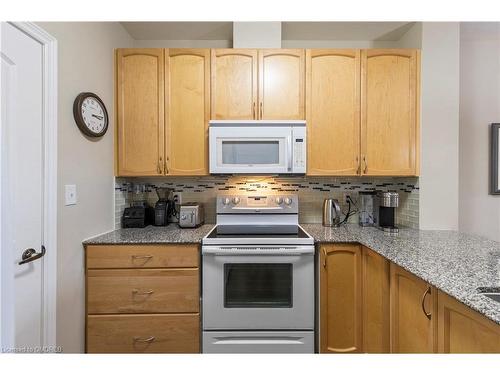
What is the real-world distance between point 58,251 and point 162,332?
0.80 metres

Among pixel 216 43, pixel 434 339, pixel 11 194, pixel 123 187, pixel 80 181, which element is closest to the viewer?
pixel 434 339

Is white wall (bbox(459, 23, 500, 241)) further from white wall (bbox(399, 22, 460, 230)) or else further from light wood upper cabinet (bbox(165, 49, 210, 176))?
light wood upper cabinet (bbox(165, 49, 210, 176))

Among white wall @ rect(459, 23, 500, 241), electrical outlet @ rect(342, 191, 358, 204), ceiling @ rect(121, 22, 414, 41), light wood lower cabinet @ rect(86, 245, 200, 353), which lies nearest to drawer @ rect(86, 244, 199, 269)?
light wood lower cabinet @ rect(86, 245, 200, 353)

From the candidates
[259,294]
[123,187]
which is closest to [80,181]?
[123,187]

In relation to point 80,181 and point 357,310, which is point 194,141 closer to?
point 80,181

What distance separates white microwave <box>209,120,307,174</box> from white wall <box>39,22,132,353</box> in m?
0.80

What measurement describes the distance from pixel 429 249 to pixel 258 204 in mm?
1225

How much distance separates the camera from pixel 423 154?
207cm

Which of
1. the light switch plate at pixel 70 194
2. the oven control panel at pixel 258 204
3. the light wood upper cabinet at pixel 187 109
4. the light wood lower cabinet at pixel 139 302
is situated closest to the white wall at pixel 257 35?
the light wood upper cabinet at pixel 187 109

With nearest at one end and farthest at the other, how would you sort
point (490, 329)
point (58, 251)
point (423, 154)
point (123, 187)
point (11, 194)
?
point (490, 329) < point (11, 194) < point (58, 251) < point (423, 154) < point (123, 187)

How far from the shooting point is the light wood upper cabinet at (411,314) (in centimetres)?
108

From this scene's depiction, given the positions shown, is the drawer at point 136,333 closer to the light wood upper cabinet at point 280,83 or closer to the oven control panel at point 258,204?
the oven control panel at point 258,204

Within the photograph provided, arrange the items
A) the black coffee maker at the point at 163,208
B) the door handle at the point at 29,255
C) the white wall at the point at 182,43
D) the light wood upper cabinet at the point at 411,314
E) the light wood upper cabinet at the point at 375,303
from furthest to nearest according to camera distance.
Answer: the white wall at the point at 182,43
the black coffee maker at the point at 163,208
the light wood upper cabinet at the point at 375,303
the door handle at the point at 29,255
the light wood upper cabinet at the point at 411,314

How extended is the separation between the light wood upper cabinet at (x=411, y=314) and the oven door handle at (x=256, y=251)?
0.53 meters
